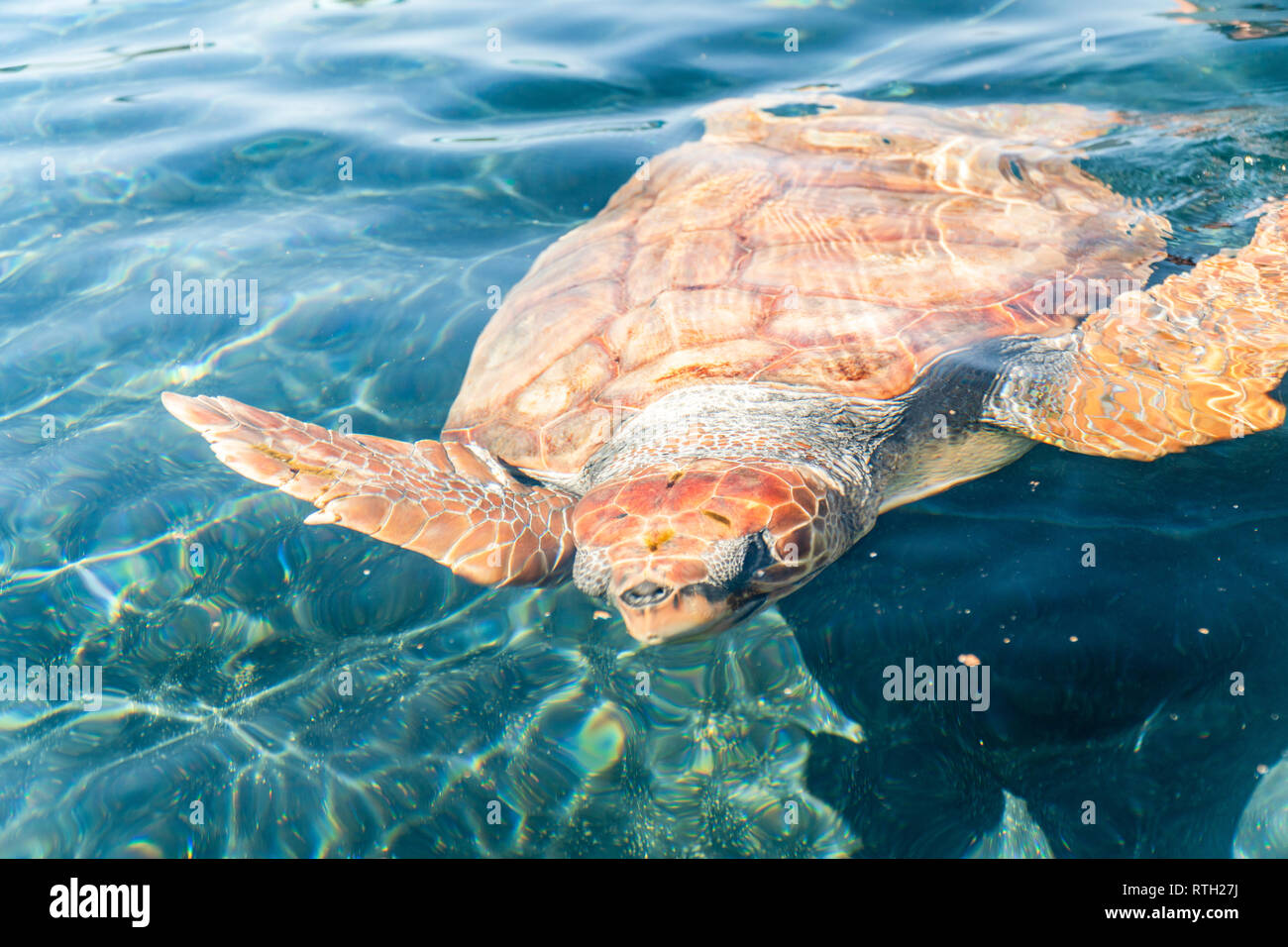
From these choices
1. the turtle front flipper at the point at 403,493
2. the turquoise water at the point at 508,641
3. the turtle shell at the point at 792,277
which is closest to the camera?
the turquoise water at the point at 508,641

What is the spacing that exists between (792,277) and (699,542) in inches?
70.4

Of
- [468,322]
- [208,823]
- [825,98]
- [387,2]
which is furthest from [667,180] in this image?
[387,2]

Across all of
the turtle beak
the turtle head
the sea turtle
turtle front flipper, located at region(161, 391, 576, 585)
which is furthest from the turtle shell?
the turtle beak

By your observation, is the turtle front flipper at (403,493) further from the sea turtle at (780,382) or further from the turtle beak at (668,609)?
the turtle beak at (668,609)

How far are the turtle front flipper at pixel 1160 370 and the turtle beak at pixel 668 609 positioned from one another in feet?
5.90

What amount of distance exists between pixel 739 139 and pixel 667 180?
0.84 m

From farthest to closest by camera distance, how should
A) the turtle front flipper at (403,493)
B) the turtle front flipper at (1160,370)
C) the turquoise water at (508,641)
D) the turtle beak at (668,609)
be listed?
the turtle front flipper at (1160,370)
the turtle front flipper at (403,493)
the turtle beak at (668,609)
the turquoise water at (508,641)

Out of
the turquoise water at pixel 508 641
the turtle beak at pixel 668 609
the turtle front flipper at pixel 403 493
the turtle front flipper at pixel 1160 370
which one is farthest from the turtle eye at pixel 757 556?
the turtle front flipper at pixel 1160 370

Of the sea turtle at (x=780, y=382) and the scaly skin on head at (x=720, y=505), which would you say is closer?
the scaly skin on head at (x=720, y=505)

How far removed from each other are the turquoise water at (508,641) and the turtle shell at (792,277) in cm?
58

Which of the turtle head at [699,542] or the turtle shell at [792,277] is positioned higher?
the turtle shell at [792,277]

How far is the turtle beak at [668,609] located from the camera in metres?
2.86
